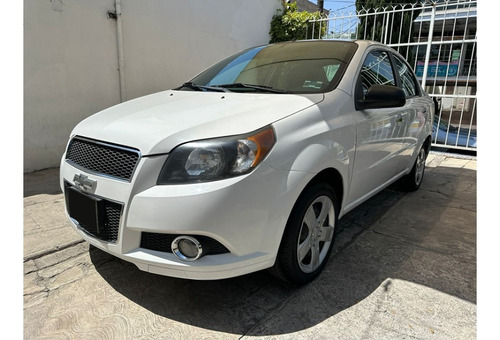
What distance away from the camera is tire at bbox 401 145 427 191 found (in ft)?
13.7

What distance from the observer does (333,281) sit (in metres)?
2.37

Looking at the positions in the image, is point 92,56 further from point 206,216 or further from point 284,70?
point 206,216

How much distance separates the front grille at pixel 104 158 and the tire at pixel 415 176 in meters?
3.47

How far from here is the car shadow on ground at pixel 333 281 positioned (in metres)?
2.02

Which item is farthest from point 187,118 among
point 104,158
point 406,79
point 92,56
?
point 92,56

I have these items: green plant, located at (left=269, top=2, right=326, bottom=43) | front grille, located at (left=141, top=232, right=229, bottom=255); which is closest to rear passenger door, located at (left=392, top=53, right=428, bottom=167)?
front grille, located at (left=141, top=232, right=229, bottom=255)

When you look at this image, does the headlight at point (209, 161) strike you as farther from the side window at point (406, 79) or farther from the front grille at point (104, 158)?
the side window at point (406, 79)

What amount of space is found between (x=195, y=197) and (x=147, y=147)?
0.38 meters

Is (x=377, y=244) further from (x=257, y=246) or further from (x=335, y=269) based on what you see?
(x=257, y=246)

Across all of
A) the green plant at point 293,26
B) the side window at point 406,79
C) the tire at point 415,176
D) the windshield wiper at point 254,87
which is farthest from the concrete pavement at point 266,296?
the green plant at point 293,26

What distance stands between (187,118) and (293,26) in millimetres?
7036

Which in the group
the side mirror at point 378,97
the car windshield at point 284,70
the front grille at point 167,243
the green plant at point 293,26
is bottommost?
the front grille at point 167,243

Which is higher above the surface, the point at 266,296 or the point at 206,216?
the point at 206,216

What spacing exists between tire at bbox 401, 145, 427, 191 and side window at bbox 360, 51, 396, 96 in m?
1.30
